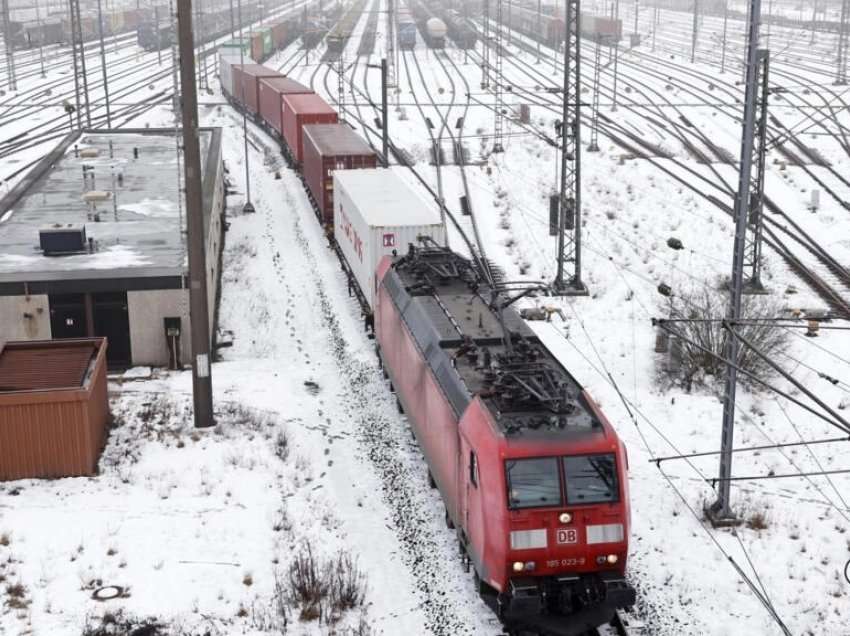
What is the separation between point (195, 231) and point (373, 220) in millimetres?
6501

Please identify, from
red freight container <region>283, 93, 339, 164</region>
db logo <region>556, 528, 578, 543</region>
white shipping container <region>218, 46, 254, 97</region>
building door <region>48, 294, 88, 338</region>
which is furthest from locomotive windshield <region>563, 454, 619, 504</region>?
white shipping container <region>218, 46, 254, 97</region>

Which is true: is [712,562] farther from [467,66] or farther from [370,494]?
[467,66]

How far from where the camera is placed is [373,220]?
2728cm

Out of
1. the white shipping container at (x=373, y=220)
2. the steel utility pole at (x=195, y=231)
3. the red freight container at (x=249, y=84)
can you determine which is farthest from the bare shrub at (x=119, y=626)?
the red freight container at (x=249, y=84)

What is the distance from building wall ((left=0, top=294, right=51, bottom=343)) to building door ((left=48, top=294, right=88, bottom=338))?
6.0 inches

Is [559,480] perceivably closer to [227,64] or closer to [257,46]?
[227,64]

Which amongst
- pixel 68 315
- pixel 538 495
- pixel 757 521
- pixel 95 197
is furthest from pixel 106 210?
pixel 538 495

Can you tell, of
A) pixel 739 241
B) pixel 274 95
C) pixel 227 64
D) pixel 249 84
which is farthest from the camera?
pixel 227 64

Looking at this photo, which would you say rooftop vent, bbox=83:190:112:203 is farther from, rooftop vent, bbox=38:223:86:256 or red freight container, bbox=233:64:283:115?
red freight container, bbox=233:64:283:115

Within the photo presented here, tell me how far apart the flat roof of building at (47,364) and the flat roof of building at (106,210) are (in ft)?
11.1

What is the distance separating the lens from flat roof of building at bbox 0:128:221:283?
26594 mm

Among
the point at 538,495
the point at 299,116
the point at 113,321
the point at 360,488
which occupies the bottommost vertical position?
the point at 360,488

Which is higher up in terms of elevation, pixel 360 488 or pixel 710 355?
pixel 710 355

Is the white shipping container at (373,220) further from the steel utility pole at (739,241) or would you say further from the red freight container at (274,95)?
the red freight container at (274,95)
